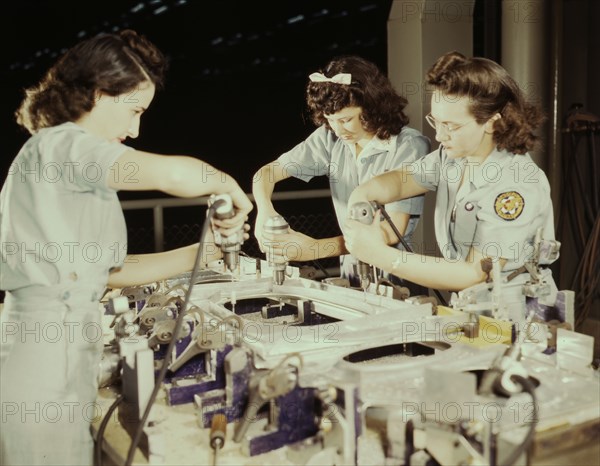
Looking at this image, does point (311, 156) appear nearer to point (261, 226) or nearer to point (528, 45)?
point (261, 226)

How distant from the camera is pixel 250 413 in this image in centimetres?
119

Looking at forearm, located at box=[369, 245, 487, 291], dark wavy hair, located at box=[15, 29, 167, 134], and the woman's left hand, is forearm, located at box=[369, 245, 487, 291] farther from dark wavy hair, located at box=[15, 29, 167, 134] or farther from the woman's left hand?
dark wavy hair, located at box=[15, 29, 167, 134]

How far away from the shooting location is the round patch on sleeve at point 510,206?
6.45 ft

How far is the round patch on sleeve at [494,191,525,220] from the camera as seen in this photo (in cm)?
197

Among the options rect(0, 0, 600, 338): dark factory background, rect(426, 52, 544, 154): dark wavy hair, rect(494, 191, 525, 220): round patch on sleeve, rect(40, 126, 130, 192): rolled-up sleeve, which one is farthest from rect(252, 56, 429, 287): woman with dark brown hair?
rect(0, 0, 600, 338): dark factory background

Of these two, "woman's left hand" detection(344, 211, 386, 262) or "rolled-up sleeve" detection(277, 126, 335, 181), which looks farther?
"rolled-up sleeve" detection(277, 126, 335, 181)

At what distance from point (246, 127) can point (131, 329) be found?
89.2ft

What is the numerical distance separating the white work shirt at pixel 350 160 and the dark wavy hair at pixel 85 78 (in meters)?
1.38

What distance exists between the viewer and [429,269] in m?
2.04

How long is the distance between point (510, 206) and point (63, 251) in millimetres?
1317

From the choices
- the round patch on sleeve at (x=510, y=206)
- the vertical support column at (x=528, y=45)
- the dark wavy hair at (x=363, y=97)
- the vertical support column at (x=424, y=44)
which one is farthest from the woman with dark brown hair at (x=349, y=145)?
the vertical support column at (x=528, y=45)

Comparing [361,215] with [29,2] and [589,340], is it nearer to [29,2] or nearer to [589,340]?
[589,340]

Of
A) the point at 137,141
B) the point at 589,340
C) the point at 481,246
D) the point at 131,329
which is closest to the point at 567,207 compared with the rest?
the point at 481,246

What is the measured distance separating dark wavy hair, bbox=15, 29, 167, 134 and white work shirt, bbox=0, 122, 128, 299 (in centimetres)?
8
